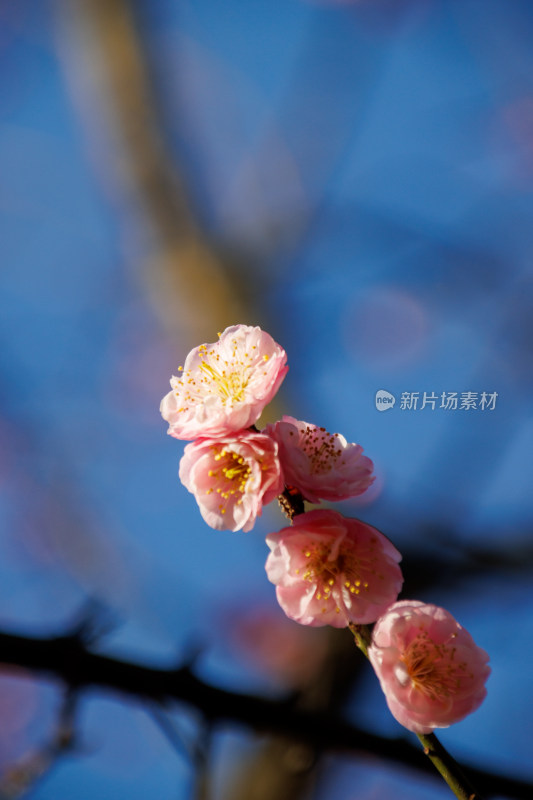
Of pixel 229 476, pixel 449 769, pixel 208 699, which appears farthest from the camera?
pixel 208 699

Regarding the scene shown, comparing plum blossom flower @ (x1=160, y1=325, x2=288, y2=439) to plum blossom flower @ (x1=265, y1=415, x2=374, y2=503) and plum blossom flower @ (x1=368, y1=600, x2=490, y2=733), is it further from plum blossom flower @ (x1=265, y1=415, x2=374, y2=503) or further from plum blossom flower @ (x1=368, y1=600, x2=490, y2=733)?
plum blossom flower @ (x1=368, y1=600, x2=490, y2=733)

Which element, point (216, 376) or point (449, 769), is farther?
point (216, 376)

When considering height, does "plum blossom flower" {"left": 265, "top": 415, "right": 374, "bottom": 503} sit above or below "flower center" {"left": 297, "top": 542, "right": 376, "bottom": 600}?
above

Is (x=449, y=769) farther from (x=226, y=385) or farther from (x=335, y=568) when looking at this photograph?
(x=226, y=385)

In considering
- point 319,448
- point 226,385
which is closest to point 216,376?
point 226,385

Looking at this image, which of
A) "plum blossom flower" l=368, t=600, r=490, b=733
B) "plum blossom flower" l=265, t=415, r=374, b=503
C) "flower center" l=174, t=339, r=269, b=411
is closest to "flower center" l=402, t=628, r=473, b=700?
"plum blossom flower" l=368, t=600, r=490, b=733

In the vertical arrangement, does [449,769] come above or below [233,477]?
below

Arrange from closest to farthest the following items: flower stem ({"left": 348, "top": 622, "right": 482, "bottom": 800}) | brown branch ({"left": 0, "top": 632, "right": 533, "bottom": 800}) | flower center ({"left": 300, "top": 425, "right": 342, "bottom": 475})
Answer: flower stem ({"left": 348, "top": 622, "right": 482, "bottom": 800}) → flower center ({"left": 300, "top": 425, "right": 342, "bottom": 475}) → brown branch ({"left": 0, "top": 632, "right": 533, "bottom": 800})

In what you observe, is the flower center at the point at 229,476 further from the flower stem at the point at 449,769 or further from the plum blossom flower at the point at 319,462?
the flower stem at the point at 449,769

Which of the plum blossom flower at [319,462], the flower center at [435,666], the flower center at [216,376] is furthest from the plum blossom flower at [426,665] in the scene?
the flower center at [216,376]
